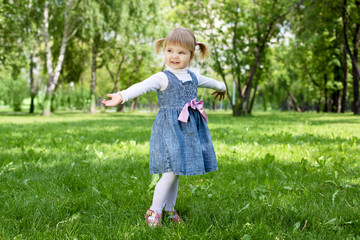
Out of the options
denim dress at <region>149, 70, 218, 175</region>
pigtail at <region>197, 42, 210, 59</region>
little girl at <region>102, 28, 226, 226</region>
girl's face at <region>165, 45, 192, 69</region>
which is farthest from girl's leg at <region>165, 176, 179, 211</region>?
pigtail at <region>197, 42, 210, 59</region>

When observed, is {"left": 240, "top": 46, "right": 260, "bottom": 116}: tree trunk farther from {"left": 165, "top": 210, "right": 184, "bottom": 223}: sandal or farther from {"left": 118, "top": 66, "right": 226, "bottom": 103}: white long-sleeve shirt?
{"left": 165, "top": 210, "right": 184, "bottom": 223}: sandal

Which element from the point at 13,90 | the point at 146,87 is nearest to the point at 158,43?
the point at 146,87

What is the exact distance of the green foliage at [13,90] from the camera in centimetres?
2844

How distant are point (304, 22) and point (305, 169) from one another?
14331mm

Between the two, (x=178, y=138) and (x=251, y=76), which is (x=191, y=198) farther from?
(x=251, y=76)

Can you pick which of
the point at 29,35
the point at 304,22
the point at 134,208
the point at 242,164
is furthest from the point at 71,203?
the point at 29,35

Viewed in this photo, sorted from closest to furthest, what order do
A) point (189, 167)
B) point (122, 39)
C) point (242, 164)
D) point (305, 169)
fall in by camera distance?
point (189, 167)
point (305, 169)
point (242, 164)
point (122, 39)

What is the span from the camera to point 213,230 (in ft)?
7.70

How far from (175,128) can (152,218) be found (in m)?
0.74

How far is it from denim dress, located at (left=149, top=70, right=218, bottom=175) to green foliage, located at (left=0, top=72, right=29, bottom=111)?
2879 cm

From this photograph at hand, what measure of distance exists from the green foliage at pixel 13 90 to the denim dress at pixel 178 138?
2879 centimetres

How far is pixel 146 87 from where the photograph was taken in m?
2.53

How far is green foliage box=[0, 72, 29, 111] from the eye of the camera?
93.3 ft

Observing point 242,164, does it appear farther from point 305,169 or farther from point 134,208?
point 134,208
